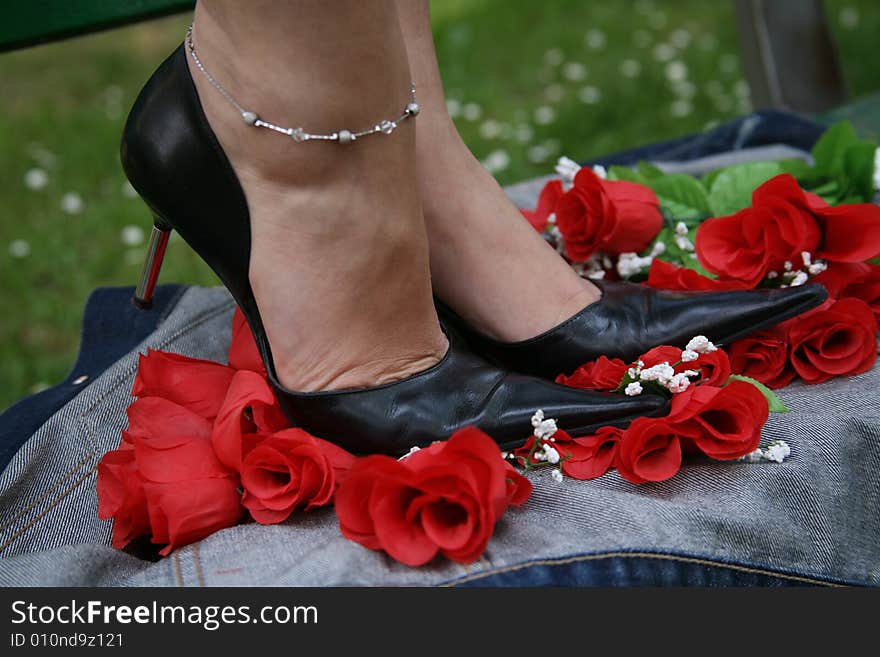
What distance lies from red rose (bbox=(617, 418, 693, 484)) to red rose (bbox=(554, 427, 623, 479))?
19 mm

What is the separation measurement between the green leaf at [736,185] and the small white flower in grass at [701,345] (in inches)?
16.0

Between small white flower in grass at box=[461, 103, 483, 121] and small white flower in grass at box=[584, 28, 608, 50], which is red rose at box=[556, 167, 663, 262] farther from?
small white flower in grass at box=[584, 28, 608, 50]

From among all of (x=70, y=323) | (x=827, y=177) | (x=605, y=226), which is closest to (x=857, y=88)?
(x=827, y=177)

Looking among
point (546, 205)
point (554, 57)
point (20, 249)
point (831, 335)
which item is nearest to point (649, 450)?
point (831, 335)

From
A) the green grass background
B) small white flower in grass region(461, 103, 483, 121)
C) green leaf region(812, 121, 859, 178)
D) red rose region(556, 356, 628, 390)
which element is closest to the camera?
red rose region(556, 356, 628, 390)

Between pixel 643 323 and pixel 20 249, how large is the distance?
151 cm

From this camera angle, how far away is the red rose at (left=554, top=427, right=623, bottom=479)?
0.81 m

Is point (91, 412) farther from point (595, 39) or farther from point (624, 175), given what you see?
point (595, 39)

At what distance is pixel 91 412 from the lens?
0.99 metres

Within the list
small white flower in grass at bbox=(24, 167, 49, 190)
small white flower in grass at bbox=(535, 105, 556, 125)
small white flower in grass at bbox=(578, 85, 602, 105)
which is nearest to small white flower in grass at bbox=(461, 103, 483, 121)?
small white flower in grass at bbox=(535, 105, 556, 125)

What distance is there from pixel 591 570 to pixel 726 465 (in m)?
0.19

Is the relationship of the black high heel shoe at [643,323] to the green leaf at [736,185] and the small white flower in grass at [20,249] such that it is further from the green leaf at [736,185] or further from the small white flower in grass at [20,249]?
the small white flower in grass at [20,249]

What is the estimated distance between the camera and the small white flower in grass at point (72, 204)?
2.15 m

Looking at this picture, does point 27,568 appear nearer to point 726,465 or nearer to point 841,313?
point 726,465
